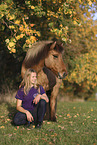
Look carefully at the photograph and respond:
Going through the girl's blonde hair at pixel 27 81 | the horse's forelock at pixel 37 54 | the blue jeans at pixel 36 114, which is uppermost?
the horse's forelock at pixel 37 54

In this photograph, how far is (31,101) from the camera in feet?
17.1

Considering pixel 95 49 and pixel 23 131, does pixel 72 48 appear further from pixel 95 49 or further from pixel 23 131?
pixel 23 131

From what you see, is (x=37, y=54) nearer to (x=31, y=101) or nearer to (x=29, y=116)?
(x=31, y=101)

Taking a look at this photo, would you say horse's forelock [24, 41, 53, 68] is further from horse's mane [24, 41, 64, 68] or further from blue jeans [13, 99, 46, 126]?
blue jeans [13, 99, 46, 126]

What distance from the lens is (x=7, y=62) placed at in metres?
13.6

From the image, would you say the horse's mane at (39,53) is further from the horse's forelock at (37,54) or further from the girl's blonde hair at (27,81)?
the girl's blonde hair at (27,81)

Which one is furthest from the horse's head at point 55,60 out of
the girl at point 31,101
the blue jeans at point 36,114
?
the blue jeans at point 36,114

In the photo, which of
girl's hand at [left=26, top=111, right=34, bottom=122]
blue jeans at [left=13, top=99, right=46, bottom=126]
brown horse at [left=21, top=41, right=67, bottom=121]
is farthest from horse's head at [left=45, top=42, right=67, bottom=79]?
girl's hand at [left=26, top=111, right=34, bottom=122]

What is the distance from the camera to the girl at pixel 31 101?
504 centimetres

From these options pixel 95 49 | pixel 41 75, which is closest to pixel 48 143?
pixel 41 75

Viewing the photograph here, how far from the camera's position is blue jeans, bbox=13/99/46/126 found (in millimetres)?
5016

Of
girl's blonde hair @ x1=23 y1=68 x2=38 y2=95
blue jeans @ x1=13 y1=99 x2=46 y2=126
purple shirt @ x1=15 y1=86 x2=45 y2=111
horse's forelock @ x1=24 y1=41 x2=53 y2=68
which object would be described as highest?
horse's forelock @ x1=24 y1=41 x2=53 y2=68

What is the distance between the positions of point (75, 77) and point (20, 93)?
11.2 meters

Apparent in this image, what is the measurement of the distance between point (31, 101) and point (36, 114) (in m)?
0.34
